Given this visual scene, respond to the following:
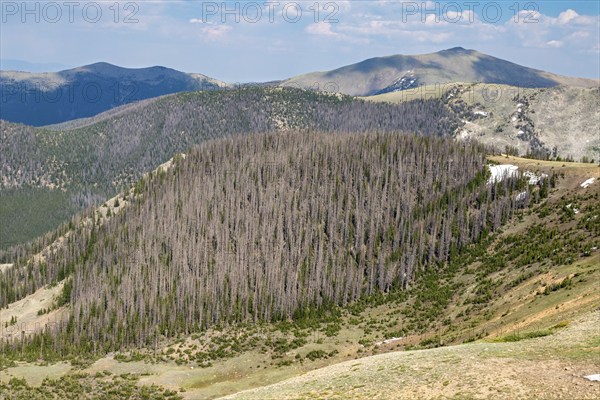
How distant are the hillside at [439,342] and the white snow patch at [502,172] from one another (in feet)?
12.6

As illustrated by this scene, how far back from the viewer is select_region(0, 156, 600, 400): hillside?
40.0 m

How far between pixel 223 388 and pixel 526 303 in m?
57.7

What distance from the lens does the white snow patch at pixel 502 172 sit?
17212 cm

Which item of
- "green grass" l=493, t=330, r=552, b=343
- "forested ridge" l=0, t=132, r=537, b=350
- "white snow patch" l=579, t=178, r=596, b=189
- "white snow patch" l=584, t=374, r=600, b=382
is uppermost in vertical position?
"white snow patch" l=579, t=178, r=596, b=189

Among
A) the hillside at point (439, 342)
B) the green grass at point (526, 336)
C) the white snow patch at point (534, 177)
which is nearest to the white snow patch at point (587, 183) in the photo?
the hillside at point (439, 342)

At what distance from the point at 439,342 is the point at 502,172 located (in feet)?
379

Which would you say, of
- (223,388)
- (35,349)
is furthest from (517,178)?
(35,349)

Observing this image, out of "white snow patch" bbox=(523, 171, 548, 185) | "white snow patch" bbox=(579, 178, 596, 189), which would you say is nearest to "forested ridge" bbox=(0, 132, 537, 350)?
"white snow patch" bbox=(523, 171, 548, 185)

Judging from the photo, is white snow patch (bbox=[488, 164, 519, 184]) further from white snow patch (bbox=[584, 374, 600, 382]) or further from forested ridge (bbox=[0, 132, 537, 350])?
white snow patch (bbox=[584, 374, 600, 382])

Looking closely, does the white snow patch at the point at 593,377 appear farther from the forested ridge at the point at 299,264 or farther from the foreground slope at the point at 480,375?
the forested ridge at the point at 299,264

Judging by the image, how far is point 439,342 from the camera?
8238 cm

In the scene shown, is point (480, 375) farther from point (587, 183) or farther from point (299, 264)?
point (299, 264)

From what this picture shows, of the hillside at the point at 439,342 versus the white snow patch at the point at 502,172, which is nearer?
the hillside at the point at 439,342

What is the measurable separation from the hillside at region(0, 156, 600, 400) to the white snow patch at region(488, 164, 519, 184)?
3.84 metres
